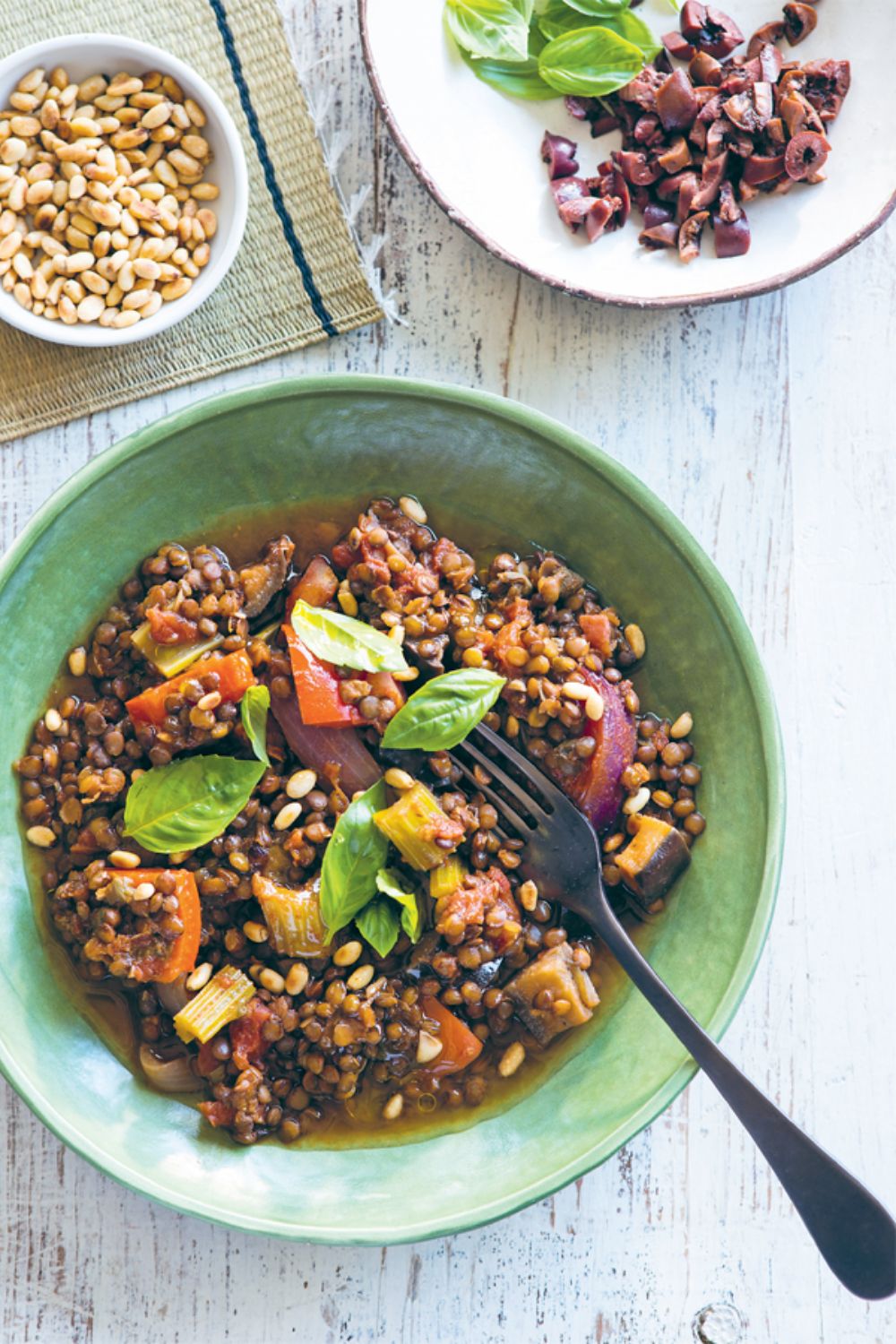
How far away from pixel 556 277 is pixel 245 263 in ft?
2.78

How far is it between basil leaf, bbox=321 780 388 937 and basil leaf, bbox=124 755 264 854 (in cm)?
24

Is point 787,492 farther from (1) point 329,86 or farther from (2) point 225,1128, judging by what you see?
(2) point 225,1128

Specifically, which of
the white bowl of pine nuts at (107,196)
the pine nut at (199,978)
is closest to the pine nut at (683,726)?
the pine nut at (199,978)

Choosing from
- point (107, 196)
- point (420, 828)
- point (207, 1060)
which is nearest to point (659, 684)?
point (420, 828)

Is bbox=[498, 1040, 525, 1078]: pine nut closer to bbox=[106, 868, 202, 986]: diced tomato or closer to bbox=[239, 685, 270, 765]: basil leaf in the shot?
bbox=[106, 868, 202, 986]: diced tomato

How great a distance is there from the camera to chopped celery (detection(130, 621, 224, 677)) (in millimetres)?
2879

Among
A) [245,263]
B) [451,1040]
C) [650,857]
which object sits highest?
[245,263]

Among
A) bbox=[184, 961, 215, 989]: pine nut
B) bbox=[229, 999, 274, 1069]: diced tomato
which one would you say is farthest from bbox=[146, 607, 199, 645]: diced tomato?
bbox=[229, 999, 274, 1069]: diced tomato

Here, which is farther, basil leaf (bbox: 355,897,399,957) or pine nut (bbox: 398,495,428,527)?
pine nut (bbox: 398,495,428,527)

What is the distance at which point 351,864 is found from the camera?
2.73 m

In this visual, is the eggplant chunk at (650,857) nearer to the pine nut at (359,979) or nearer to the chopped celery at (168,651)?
the pine nut at (359,979)

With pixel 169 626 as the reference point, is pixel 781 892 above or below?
below

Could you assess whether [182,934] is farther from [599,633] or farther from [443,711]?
[599,633]

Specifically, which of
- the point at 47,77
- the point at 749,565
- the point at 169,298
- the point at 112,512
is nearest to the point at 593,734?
the point at 749,565
